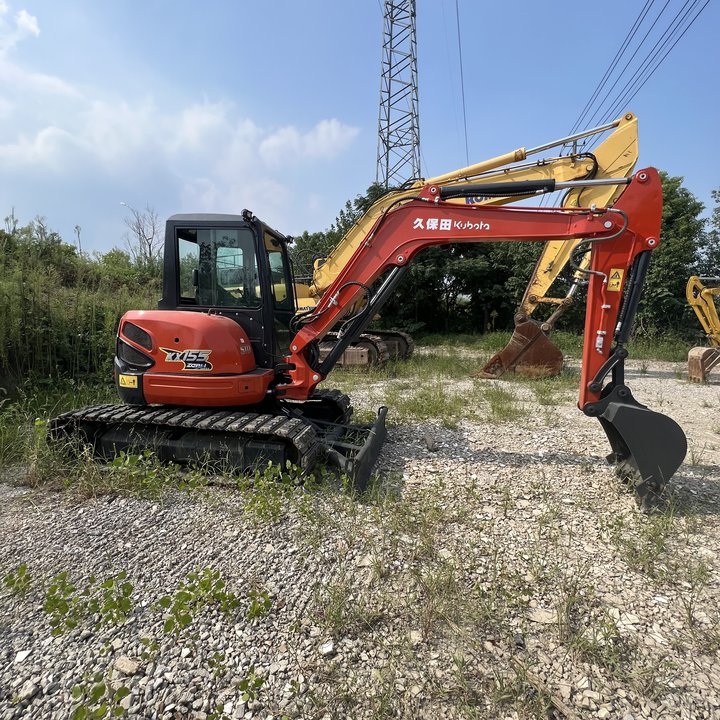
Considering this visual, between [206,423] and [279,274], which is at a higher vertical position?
[279,274]

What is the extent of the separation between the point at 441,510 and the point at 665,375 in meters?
9.26

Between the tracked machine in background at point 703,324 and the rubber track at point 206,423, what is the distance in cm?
894

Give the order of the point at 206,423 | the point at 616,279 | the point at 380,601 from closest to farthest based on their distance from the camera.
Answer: the point at 380,601 < the point at 616,279 < the point at 206,423

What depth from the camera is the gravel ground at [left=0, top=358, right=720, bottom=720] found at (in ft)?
5.71

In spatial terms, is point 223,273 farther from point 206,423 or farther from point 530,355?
point 530,355

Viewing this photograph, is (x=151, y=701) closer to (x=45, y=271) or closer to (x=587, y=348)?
(x=587, y=348)

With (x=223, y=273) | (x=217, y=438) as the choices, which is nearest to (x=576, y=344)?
(x=223, y=273)

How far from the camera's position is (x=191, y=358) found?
3.83 meters

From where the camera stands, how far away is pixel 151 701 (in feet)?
5.61

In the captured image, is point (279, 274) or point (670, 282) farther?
point (670, 282)

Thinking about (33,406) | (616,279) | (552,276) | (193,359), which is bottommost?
(33,406)

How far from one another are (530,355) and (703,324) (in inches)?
190

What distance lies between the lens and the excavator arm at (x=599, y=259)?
10.6 ft

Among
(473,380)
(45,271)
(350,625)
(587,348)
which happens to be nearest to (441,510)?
(350,625)
